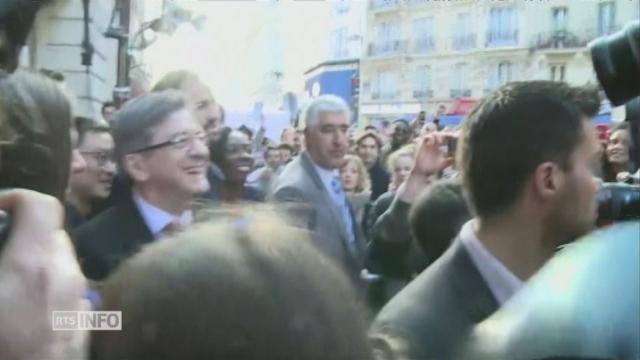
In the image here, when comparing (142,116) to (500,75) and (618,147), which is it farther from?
(618,147)

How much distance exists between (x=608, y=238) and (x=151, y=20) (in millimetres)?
666

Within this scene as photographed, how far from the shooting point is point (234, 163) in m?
1.22

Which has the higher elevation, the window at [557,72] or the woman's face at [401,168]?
the window at [557,72]

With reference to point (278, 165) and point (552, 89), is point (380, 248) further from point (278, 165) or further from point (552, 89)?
point (552, 89)

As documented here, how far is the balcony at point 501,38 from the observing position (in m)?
1.07

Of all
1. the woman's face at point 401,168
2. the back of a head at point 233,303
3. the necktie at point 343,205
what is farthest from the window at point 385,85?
the woman's face at point 401,168

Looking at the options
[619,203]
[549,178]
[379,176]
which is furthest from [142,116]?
[379,176]

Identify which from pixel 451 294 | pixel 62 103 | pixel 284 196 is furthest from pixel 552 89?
pixel 62 103

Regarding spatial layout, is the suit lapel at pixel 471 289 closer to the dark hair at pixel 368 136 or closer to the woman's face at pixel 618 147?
the woman's face at pixel 618 147

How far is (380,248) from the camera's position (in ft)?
5.16

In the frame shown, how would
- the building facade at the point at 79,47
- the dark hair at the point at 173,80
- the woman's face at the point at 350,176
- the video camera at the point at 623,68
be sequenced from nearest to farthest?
the video camera at the point at 623,68, the building facade at the point at 79,47, the dark hair at the point at 173,80, the woman's face at the point at 350,176

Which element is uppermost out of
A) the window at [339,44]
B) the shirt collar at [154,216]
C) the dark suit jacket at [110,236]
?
the window at [339,44]

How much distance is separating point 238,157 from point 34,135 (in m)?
0.39

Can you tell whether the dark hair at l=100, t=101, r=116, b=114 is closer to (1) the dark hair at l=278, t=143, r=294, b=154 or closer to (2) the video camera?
(1) the dark hair at l=278, t=143, r=294, b=154
